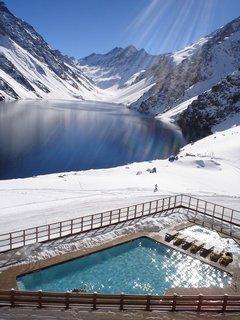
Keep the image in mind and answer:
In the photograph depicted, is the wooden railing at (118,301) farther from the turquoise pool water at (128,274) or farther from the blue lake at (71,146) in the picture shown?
the blue lake at (71,146)

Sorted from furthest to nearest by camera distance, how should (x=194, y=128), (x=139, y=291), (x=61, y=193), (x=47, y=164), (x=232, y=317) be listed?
(x=194, y=128) < (x=47, y=164) < (x=61, y=193) < (x=139, y=291) < (x=232, y=317)

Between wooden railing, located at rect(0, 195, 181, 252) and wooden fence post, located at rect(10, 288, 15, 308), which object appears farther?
wooden railing, located at rect(0, 195, 181, 252)

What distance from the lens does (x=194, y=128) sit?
523ft

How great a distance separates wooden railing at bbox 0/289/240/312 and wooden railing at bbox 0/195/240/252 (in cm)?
939

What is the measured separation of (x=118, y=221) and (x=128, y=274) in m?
9.17

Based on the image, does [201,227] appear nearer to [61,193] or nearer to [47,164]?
[61,193]

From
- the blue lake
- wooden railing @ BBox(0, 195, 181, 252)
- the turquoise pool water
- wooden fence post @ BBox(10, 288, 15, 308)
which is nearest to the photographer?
wooden fence post @ BBox(10, 288, 15, 308)

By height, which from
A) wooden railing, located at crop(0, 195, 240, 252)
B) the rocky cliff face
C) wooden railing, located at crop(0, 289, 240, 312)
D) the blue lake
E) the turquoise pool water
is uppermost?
the rocky cliff face

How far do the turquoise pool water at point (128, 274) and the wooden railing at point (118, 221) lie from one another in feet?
13.8

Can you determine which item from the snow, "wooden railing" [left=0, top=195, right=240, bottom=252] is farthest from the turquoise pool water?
the snow

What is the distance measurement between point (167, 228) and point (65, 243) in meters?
10.7

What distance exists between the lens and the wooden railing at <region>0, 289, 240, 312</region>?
21375 millimetres

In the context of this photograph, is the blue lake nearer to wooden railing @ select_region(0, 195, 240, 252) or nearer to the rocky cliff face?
the rocky cliff face

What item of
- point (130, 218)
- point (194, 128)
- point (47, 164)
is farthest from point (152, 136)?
point (130, 218)
